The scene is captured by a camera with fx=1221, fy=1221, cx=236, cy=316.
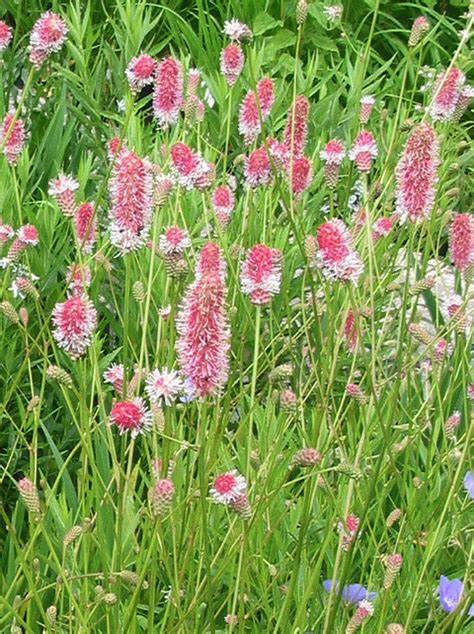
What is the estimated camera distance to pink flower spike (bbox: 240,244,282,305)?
5.03 ft

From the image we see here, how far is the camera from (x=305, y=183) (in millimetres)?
2207

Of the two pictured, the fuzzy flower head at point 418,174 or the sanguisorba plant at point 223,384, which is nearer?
the sanguisorba plant at point 223,384

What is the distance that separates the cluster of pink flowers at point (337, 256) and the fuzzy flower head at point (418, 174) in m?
0.18

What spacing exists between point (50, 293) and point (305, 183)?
2.36 feet

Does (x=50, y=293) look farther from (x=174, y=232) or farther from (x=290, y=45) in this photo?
(x=290, y=45)

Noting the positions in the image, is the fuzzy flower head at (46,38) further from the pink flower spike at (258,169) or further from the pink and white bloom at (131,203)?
the pink and white bloom at (131,203)

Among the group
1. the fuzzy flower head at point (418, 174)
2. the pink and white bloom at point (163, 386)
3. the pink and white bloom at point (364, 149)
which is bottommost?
the pink and white bloom at point (163, 386)

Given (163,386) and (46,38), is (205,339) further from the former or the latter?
(46,38)

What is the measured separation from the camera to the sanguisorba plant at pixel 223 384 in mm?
1497

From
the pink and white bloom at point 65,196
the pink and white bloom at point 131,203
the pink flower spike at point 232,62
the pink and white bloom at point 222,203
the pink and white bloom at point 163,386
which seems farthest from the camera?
the pink flower spike at point 232,62

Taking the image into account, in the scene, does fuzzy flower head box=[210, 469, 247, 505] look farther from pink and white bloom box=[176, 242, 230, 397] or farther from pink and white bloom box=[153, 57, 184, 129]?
pink and white bloom box=[153, 57, 184, 129]

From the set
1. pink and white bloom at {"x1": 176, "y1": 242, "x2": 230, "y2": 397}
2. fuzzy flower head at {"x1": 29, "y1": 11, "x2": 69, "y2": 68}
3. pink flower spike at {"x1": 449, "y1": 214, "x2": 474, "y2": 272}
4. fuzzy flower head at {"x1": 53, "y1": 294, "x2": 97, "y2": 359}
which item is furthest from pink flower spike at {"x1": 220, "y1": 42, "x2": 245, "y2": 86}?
pink and white bloom at {"x1": 176, "y1": 242, "x2": 230, "y2": 397}

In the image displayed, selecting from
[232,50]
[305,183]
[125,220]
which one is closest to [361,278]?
[305,183]

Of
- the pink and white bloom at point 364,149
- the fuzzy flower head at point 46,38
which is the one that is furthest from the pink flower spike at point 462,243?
the fuzzy flower head at point 46,38
